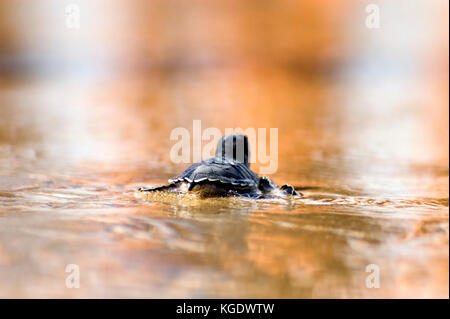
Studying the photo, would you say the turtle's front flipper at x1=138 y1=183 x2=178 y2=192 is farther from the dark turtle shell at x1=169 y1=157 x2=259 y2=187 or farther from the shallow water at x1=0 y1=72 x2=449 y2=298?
the shallow water at x1=0 y1=72 x2=449 y2=298

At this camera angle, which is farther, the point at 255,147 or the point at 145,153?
the point at 255,147

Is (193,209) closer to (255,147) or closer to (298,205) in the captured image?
(298,205)

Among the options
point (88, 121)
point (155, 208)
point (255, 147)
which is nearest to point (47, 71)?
point (88, 121)

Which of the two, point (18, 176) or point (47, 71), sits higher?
point (47, 71)

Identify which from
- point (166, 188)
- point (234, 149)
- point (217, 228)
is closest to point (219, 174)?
point (166, 188)

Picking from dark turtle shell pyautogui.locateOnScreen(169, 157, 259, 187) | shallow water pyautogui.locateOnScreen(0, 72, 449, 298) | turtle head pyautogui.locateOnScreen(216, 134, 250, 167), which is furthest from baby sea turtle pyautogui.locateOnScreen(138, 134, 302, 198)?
turtle head pyautogui.locateOnScreen(216, 134, 250, 167)

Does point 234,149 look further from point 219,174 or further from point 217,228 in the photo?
point 217,228
